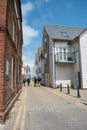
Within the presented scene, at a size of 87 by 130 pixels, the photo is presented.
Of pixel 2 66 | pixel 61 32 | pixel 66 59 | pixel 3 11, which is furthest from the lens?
pixel 61 32

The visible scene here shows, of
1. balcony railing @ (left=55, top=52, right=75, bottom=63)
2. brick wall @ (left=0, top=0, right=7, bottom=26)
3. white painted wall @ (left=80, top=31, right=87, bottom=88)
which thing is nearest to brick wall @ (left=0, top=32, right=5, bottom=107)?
brick wall @ (left=0, top=0, right=7, bottom=26)

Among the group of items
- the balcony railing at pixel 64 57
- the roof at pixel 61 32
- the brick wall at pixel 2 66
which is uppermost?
the roof at pixel 61 32

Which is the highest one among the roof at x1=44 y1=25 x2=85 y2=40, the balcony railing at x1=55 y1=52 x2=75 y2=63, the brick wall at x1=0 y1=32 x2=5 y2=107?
the roof at x1=44 y1=25 x2=85 y2=40

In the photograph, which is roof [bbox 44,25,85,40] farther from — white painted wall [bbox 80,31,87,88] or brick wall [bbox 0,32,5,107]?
brick wall [bbox 0,32,5,107]

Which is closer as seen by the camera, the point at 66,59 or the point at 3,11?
the point at 3,11

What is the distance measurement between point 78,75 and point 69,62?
269 centimetres

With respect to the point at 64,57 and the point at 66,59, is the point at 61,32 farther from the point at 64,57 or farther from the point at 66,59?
the point at 66,59

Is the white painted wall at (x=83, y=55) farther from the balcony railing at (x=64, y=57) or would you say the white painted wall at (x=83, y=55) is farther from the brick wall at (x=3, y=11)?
the brick wall at (x=3, y=11)

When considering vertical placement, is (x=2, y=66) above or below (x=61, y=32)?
below

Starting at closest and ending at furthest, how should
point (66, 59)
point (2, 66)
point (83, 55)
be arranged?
point (2, 66)
point (83, 55)
point (66, 59)

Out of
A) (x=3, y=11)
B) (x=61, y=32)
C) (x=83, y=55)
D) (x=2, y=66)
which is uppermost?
(x=61, y=32)

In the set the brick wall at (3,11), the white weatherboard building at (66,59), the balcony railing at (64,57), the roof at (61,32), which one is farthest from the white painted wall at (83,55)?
the brick wall at (3,11)

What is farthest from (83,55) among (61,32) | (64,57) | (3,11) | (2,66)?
(2,66)

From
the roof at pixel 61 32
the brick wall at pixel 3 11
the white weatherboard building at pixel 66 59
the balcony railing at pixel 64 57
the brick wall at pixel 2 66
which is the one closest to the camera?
the brick wall at pixel 2 66
